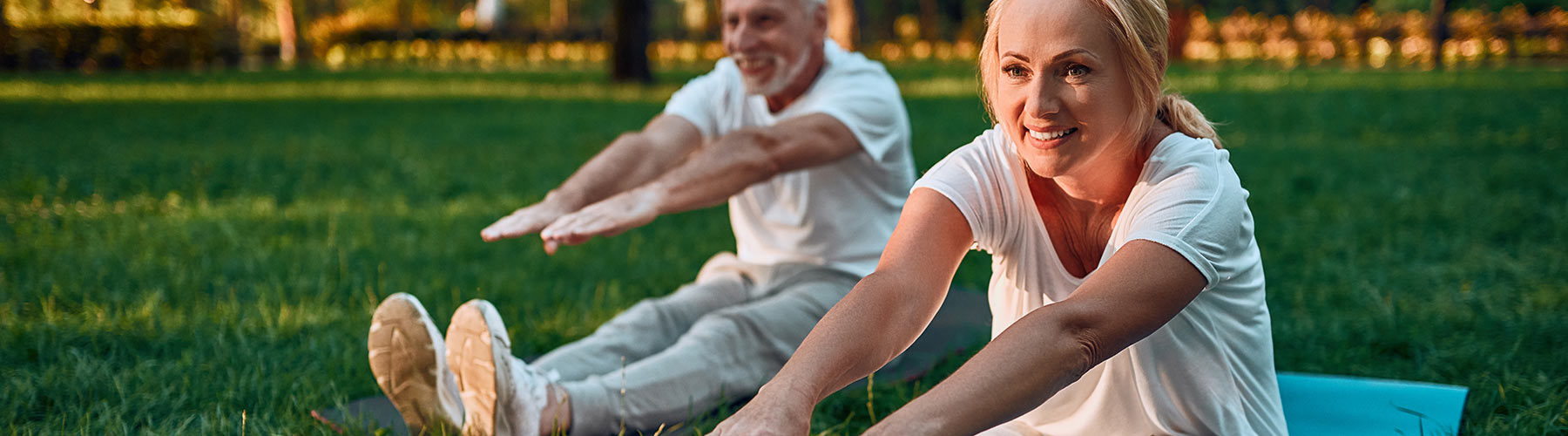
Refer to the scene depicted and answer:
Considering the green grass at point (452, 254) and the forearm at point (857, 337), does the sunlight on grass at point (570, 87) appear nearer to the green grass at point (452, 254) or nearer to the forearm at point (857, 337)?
the green grass at point (452, 254)

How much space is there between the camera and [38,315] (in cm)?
383

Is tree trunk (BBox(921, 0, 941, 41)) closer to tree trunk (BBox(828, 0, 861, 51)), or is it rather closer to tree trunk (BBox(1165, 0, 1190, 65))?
tree trunk (BBox(1165, 0, 1190, 65))

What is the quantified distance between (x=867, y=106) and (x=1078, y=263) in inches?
48.9

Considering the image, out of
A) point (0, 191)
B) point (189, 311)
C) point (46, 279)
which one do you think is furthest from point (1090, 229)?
point (0, 191)

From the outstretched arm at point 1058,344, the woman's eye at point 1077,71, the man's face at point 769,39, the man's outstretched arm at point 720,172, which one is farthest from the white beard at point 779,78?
the outstretched arm at point 1058,344

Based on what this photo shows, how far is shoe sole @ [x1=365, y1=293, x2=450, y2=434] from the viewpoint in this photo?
99.8 inches

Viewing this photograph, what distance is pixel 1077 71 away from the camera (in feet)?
5.84

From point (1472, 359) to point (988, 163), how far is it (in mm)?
2238

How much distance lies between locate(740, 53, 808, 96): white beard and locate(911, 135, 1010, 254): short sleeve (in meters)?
1.31

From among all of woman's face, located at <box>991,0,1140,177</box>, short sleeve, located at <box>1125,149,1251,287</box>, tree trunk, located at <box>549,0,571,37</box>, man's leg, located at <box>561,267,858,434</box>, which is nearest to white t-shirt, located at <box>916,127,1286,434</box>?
short sleeve, located at <box>1125,149,1251,287</box>

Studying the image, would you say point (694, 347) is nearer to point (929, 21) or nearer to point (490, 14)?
point (929, 21)

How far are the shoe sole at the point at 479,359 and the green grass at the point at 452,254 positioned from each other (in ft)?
1.80

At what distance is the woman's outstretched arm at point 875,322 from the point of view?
64.6 inches

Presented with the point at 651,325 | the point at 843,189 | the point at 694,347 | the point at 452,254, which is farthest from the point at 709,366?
the point at 452,254
